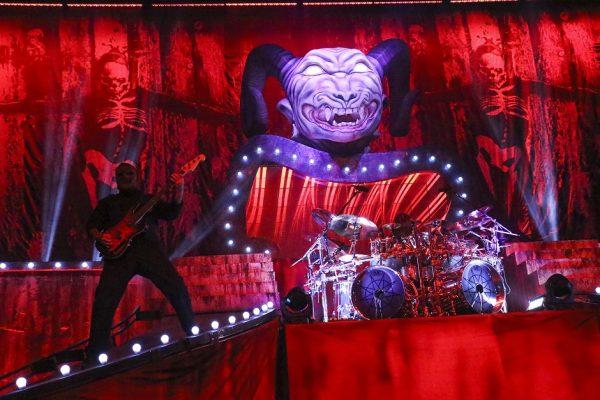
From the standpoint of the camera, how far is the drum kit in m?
5.66

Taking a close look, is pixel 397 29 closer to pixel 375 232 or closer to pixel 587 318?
pixel 375 232

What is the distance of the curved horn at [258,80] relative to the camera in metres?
8.66

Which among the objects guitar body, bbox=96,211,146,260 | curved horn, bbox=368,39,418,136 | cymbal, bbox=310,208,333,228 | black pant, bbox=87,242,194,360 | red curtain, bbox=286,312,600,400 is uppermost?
curved horn, bbox=368,39,418,136

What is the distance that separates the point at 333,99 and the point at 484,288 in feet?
13.3

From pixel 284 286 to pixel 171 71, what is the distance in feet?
12.0

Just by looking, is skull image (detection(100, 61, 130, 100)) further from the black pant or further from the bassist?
the black pant

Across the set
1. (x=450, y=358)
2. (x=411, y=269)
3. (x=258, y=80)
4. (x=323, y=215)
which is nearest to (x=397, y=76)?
(x=258, y=80)

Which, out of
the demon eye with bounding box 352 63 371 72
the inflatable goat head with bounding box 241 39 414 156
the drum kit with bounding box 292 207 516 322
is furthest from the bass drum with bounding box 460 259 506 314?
the demon eye with bounding box 352 63 371 72

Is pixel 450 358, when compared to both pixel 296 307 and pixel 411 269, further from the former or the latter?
pixel 411 269

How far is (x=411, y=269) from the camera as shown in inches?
234

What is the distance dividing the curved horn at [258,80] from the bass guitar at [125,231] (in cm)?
482

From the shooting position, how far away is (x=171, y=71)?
881 centimetres

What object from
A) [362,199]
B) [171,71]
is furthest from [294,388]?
[171,71]

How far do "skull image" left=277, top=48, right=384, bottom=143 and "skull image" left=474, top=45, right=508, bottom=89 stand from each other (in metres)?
1.66
